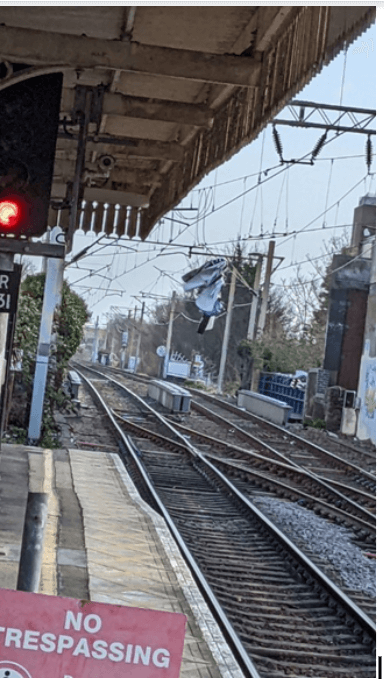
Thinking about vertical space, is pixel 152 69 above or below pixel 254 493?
above

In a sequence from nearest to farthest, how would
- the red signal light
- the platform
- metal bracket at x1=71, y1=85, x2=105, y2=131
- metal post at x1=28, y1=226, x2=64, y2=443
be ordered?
the red signal light
the platform
metal bracket at x1=71, y1=85, x2=105, y2=131
metal post at x1=28, y1=226, x2=64, y2=443

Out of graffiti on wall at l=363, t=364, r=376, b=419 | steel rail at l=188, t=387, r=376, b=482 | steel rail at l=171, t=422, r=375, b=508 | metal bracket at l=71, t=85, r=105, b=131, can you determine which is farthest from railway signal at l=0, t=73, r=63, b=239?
graffiti on wall at l=363, t=364, r=376, b=419

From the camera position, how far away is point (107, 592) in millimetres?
7164

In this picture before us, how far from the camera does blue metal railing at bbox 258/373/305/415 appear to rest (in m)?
34.7

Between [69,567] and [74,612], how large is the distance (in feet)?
16.7

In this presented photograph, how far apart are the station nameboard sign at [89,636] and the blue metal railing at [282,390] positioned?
31350 mm

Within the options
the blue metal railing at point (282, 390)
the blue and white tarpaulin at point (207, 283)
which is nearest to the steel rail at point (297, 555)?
the blue and white tarpaulin at point (207, 283)

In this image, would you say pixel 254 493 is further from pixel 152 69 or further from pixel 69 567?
pixel 152 69

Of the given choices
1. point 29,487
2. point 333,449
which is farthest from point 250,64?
point 333,449

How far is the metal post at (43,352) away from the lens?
16062 millimetres

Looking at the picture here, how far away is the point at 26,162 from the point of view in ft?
17.3

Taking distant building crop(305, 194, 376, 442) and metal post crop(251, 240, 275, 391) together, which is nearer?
distant building crop(305, 194, 376, 442)

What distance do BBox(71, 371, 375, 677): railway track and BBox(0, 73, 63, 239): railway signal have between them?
3433 millimetres

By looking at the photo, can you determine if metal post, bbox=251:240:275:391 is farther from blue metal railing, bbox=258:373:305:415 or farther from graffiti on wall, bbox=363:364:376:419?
graffiti on wall, bbox=363:364:376:419
